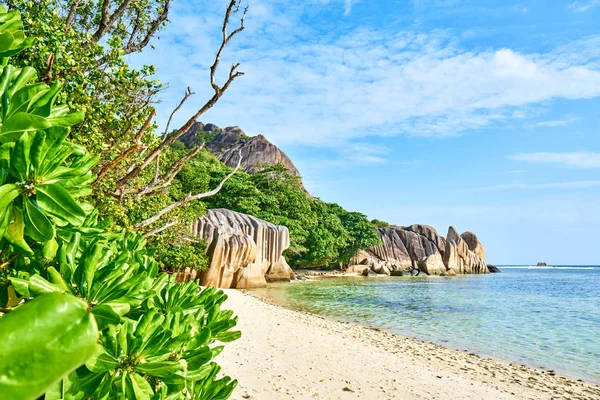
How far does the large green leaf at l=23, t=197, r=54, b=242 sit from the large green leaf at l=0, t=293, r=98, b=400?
0.71m

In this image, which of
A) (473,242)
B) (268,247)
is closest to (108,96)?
(268,247)

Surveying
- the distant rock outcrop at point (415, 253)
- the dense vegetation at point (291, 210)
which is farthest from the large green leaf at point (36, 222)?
the distant rock outcrop at point (415, 253)

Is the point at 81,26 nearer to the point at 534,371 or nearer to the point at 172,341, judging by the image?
the point at 172,341

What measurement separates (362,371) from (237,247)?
1155 centimetres

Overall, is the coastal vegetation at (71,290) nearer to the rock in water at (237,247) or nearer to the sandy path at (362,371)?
the sandy path at (362,371)

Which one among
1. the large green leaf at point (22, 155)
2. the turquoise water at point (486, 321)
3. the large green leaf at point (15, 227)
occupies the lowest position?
the turquoise water at point (486, 321)

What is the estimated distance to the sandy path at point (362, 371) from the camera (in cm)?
486

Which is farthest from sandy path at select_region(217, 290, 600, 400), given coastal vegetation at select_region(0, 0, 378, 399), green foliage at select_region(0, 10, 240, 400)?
green foliage at select_region(0, 10, 240, 400)

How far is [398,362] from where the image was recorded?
275 inches

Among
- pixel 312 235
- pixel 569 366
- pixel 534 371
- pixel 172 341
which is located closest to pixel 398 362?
pixel 534 371

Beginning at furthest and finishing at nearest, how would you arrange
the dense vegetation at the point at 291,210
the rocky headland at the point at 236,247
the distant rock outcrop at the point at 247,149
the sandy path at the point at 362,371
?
the distant rock outcrop at the point at 247,149, the dense vegetation at the point at 291,210, the rocky headland at the point at 236,247, the sandy path at the point at 362,371

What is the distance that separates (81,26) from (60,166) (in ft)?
22.4

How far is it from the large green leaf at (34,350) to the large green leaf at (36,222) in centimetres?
71

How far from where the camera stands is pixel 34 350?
0.28 m
